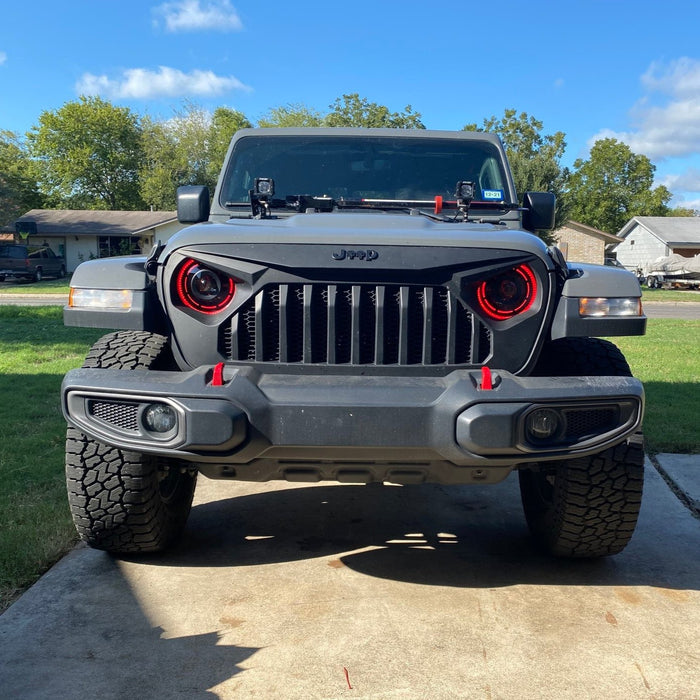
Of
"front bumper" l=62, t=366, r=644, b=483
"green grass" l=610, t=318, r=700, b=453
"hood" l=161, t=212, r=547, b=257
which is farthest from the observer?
"green grass" l=610, t=318, r=700, b=453

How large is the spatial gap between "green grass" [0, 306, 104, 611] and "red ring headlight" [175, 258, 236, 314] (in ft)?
4.56

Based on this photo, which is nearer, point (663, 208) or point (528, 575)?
point (528, 575)

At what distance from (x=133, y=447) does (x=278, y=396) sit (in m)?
0.57

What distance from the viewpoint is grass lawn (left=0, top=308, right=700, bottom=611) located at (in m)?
3.50

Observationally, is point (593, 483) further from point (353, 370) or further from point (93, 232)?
point (93, 232)

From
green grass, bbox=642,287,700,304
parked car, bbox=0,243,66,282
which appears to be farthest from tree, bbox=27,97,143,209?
green grass, bbox=642,287,700,304

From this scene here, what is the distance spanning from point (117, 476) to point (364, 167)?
2.26 metres

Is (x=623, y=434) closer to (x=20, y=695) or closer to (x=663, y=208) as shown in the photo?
(x=20, y=695)

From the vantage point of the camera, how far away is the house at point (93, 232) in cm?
4662

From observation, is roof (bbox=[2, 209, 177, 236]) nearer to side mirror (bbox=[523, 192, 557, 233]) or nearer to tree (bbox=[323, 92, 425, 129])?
tree (bbox=[323, 92, 425, 129])

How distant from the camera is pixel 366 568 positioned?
11.3ft

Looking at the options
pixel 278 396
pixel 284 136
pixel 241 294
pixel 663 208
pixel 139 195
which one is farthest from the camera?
pixel 663 208

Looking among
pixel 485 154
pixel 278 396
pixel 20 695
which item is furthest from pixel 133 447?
pixel 485 154

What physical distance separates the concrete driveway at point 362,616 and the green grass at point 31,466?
14cm
